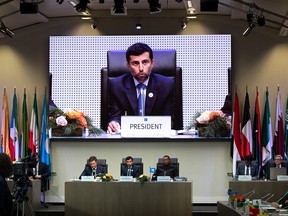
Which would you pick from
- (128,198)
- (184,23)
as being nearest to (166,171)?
(128,198)

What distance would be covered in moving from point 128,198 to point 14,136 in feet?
12.8

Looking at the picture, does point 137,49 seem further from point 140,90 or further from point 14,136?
point 14,136

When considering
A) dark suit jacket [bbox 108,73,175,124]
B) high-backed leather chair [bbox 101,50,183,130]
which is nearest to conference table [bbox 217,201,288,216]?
dark suit jacket [bbox 108,73,175,124]

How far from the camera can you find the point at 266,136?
12.6 m

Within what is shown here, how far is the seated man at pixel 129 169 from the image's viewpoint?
11.2 m

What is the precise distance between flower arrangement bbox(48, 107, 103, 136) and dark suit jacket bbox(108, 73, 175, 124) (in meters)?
0.49

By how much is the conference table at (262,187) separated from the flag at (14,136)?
193 inches

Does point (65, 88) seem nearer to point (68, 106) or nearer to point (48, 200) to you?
point (68, 106)

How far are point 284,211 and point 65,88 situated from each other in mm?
7220

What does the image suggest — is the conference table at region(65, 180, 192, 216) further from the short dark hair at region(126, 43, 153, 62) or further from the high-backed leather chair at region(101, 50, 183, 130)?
the short dark hair at region(126, 43, 153, 62)

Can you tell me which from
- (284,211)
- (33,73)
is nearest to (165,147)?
(33,73)

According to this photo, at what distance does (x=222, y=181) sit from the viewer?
41.6 feet

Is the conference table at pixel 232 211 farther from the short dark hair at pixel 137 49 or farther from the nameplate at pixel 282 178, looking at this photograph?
the short dark hair at pixel 137 49

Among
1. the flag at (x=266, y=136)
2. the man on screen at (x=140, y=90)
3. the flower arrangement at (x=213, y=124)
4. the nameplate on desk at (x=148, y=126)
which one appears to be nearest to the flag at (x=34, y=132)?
the man on screen at (x=140, y=90)
